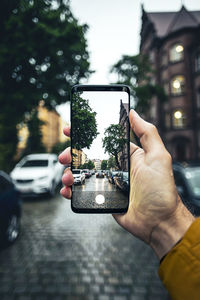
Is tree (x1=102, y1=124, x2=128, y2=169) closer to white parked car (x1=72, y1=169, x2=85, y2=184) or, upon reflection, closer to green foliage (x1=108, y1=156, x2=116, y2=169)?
green foliage (x1=108, y1=156, x2=116, y2=169)

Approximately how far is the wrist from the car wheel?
4.03 metres

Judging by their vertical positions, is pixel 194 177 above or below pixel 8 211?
above

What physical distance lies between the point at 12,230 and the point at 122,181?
447cm

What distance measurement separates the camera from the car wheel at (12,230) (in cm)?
474

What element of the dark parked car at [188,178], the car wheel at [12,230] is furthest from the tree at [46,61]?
the car wheel at [12,230]

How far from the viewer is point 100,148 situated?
1062mm

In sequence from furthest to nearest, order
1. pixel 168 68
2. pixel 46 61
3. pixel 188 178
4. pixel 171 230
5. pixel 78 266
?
pixel 168 68 → pixel 188 178 → pixel 78 266 → pixel 46 61 → pixel 171 230

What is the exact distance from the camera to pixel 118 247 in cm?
463

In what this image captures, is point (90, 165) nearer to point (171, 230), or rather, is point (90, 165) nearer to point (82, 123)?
point (82, 123)

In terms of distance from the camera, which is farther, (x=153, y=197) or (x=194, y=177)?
(x=194, y=177)

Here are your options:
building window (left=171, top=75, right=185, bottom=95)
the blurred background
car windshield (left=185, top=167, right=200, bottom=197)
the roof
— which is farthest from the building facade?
car windshield (left=185, top=167, right=200, bottom=197)

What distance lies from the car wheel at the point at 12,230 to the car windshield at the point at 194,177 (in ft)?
11.1

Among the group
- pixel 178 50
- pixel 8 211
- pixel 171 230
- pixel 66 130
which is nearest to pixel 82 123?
pixel 66 130

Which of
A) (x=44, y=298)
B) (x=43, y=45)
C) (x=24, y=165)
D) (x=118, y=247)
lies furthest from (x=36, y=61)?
(x=24, y=165)
